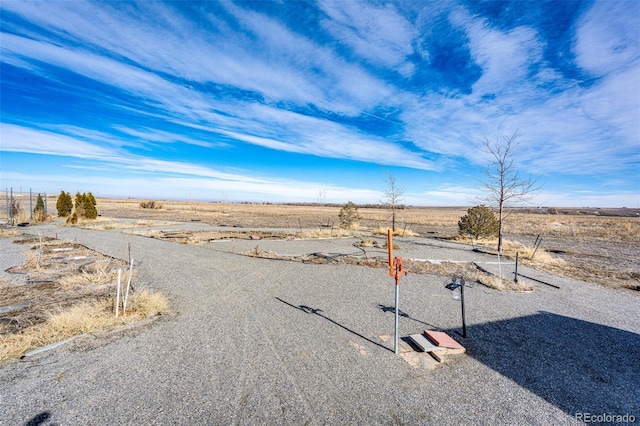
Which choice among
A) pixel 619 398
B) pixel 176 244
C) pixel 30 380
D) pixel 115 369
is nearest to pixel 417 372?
pixel 619 398

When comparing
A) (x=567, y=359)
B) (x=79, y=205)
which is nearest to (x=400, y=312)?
(x=567, y=359)

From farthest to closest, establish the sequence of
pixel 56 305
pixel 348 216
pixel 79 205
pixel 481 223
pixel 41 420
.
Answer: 1. pixel 348 216
2. pixel 79 205
3. pixel 481 223
4. pixel 56 305
5. pixel 41 420

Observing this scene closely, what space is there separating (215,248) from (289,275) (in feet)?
23.8

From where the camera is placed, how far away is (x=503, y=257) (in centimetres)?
1468

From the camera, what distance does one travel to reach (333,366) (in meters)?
4.43

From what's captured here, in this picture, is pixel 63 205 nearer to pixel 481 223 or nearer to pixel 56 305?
pixel 56 305

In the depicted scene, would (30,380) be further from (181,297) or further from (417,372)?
(417,372)

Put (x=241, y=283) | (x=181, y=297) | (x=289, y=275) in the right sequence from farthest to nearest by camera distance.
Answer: (x=289, y=275), (x=241, y=283), (x=181, y=297)

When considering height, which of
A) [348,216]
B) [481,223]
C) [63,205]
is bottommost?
[481,223]

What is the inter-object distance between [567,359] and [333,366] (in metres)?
3.97

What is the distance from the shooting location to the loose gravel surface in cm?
343

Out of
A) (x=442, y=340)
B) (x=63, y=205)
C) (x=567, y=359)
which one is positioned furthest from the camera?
(x=63, y=205)

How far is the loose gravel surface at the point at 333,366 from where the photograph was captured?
3.43 metres

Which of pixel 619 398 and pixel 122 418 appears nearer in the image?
pixel 122 418
